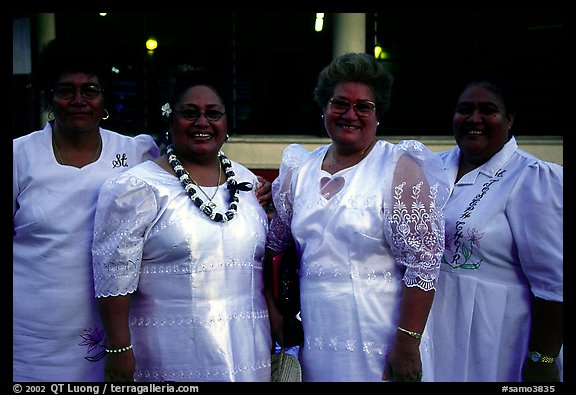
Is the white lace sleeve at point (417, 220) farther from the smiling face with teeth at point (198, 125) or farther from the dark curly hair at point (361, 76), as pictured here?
the smiling face with teeth at point (198, 125)

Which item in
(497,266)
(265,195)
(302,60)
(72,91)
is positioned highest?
(302,60)

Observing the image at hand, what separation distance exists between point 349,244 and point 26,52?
21.8 feet

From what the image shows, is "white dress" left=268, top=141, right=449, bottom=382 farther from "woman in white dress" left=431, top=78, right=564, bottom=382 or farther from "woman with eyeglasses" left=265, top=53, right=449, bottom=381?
"woman in white dress" left=431, top=78, right=564, bottom=382

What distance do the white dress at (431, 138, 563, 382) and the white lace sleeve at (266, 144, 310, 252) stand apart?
0.78 metres

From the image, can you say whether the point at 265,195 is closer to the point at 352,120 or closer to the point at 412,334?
the point at 352,120

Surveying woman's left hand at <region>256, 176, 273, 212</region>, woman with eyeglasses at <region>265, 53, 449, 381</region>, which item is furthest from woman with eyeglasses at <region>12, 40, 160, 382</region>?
woman with eyeglasses at <region>265, 53, 449, 381</region>

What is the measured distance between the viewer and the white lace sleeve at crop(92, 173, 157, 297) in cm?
283

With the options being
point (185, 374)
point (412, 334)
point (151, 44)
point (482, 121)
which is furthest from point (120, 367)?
point (151, 44)

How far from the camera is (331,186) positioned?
10.0 ft

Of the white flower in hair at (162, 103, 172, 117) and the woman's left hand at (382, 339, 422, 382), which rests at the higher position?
the white flower in hair at (162, 103, 172, 117)

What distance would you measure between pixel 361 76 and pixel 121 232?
1.29m

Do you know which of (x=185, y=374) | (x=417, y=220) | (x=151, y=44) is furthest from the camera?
(x=151, y=44)

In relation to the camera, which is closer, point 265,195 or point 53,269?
point 53,269

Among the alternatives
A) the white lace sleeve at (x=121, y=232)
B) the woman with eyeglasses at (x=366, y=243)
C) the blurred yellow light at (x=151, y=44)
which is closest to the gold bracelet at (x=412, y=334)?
the woman with eyeglasses at (x=366, y=243)
